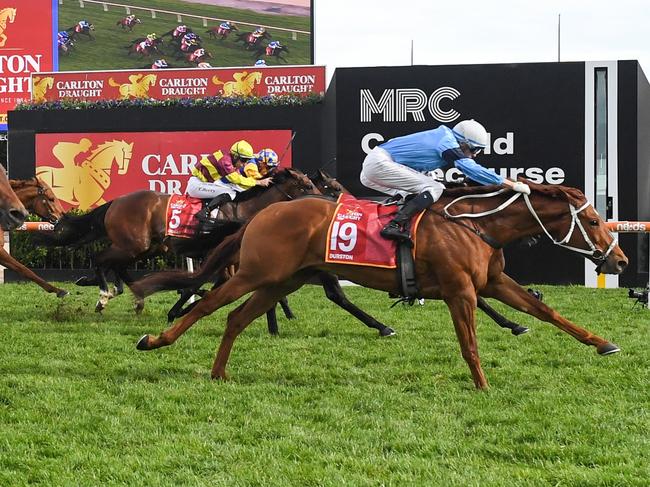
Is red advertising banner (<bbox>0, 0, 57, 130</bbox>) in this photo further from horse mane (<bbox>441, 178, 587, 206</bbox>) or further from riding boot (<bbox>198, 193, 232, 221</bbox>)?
horse mane (<bbox>441, 178, 587, 206</bbox>)

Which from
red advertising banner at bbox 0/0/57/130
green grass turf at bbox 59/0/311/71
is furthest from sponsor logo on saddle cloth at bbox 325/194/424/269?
green grass turf at bbox 59/0/311/71

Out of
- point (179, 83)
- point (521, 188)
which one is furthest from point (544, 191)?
point (179, 83)

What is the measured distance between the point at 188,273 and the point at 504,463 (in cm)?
300

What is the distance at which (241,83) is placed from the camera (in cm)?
1543

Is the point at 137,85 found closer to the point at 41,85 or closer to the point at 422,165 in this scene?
the point at 41,85

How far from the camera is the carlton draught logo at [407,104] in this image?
13430 millimetres

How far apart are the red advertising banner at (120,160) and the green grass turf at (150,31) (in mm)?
12848

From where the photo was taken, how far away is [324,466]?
13.1ft

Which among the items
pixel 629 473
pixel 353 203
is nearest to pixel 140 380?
pixel 353 203

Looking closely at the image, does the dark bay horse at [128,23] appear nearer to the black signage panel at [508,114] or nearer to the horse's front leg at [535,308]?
the black signage panel at [508,114]

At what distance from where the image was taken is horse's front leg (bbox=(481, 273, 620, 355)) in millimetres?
5844

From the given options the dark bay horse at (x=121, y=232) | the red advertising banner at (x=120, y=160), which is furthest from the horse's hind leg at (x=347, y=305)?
the red advertising banner at (x=120, y=160)

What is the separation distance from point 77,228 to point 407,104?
5416mm

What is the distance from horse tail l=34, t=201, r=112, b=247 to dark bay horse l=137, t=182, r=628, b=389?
4.37 m
